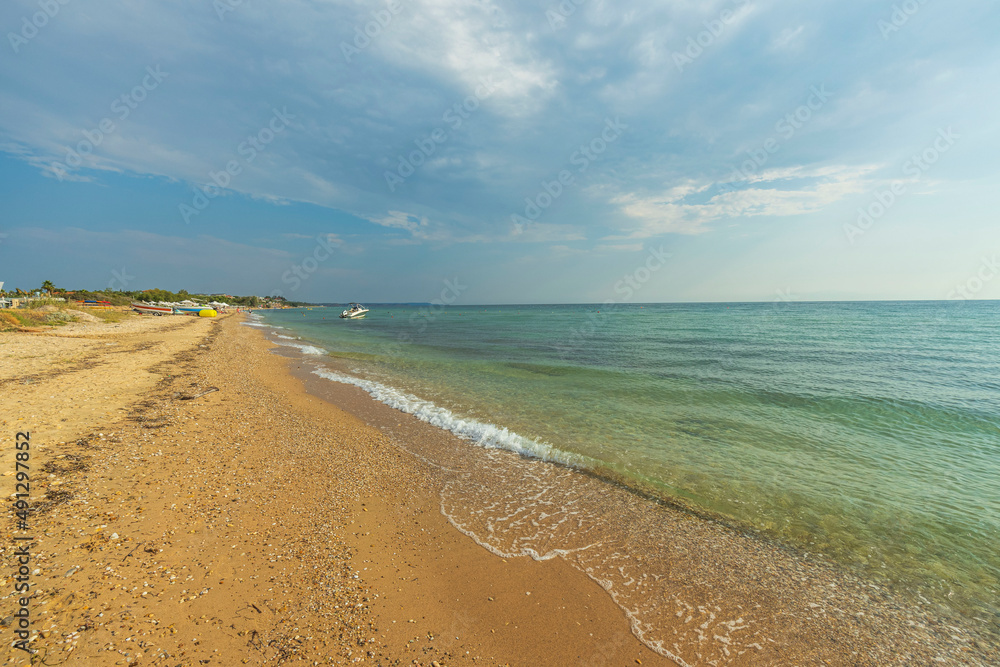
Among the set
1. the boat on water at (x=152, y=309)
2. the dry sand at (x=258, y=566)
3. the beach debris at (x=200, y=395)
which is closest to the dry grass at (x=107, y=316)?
the boat on water at (x=152, y=309)

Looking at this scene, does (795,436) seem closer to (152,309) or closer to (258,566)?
(258,566)

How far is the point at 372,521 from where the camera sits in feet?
21.0

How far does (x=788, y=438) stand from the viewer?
38.0 ft

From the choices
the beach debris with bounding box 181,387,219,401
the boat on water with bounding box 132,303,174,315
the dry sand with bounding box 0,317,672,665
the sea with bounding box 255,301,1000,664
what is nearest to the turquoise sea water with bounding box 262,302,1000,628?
the sea with bounding box 255,301,1000,664

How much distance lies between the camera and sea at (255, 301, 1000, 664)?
657 cm

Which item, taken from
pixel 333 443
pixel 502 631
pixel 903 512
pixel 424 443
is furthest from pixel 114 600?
pixel 903 512

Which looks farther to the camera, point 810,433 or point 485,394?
point 485,394

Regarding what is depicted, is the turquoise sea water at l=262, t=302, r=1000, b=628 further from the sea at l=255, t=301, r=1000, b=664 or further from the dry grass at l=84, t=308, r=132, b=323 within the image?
the dry grass at l=84, t=308, r=132, b=323

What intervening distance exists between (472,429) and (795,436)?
10.8 m

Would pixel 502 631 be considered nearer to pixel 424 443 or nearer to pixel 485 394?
pixel 424 443

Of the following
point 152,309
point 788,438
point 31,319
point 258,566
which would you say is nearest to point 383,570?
point 258,566

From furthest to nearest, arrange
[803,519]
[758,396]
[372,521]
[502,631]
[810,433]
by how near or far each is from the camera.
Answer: [758,396] < [810,433] < [803,519] < [372,521] < [502,631]

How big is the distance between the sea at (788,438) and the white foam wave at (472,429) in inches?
2.8

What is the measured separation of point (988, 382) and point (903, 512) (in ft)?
65.9
